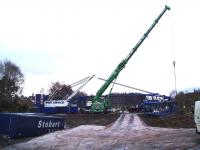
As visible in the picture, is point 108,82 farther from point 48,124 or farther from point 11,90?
point 48,124

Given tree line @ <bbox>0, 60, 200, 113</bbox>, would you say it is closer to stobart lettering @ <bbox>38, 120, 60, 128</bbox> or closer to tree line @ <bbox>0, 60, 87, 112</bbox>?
tree line @ <bbox>0, 60, 87, 112</bbox>

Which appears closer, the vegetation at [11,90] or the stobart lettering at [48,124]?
the stobart lettering at [48,124]

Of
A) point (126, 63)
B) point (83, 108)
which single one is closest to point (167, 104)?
point (126, 63)

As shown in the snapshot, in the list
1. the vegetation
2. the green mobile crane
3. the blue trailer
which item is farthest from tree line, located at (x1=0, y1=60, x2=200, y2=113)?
the blue trailer

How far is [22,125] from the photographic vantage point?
1102 inches

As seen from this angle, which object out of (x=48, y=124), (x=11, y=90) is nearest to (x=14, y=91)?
(x=11, y=90)

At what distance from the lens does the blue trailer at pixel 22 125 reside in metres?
26.9

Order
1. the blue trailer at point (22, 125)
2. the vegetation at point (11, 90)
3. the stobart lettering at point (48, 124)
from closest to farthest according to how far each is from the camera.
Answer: the blue trailer at point (22, 125) → the stobart lettering at point (48, 124) → the vegetation at point (11, 90)

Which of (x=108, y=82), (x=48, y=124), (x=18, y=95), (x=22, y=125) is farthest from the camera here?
(x=18, y=95)

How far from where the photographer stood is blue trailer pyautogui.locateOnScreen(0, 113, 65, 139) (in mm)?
26938

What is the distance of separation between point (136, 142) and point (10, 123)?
8.82m

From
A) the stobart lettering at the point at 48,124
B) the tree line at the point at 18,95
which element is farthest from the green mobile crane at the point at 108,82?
the stobart lettering at the point at 48,124

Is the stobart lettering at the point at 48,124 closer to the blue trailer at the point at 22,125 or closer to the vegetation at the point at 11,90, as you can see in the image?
the blue trailer at the point at 22,125

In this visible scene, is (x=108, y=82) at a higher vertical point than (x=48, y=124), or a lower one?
higher
